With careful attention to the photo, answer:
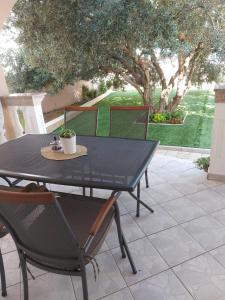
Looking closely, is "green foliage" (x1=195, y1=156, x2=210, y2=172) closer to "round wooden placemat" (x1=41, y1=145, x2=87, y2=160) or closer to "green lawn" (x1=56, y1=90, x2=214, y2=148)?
"green lawn" (x1=56, y1=90, x2=214, y2=148)

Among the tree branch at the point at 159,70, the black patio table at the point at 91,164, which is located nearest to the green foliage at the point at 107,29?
the tree branch at the point at 159,70

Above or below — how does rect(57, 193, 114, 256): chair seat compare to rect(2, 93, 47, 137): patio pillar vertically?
below

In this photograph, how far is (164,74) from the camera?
7.35 meters

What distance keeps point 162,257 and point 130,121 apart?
1.25m

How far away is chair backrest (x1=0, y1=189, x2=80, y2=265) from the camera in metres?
0.95

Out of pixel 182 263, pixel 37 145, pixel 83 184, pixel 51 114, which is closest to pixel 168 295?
pixel 182 263

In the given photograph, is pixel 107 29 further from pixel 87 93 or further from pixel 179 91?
pixel 87 93

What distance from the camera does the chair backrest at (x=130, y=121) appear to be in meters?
2.39

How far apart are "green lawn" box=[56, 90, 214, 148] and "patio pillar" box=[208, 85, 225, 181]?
1.37 metres

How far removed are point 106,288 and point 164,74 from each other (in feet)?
22.2

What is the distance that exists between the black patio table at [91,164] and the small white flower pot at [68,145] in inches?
4.7

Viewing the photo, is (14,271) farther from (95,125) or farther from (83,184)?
(95,125)

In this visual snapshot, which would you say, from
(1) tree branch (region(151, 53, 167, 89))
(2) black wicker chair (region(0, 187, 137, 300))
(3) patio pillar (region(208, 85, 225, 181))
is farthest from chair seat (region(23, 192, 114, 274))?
(1) tree branch (region(151, 53, 167, 89))

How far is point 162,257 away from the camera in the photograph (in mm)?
1744
